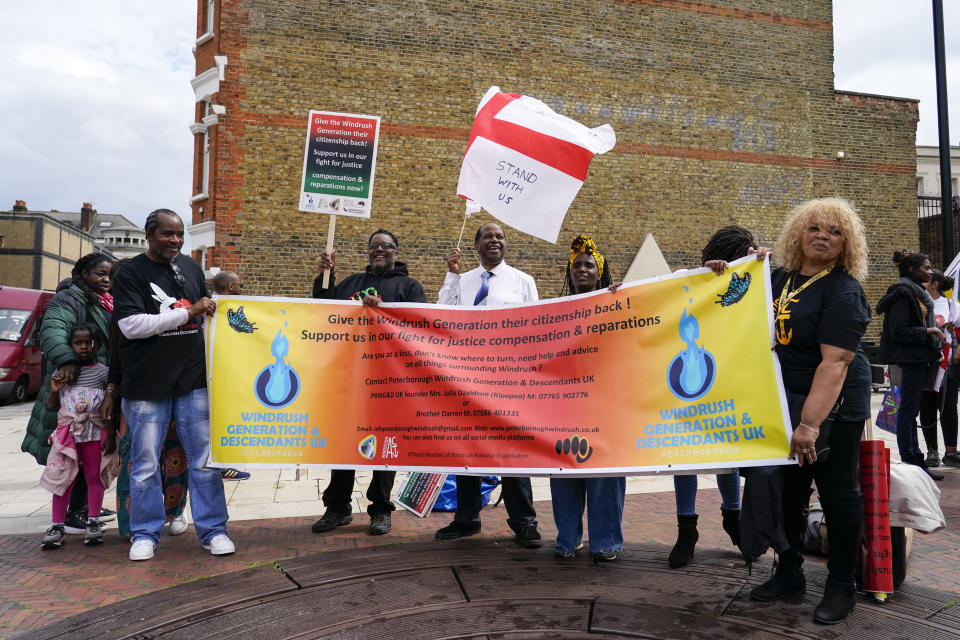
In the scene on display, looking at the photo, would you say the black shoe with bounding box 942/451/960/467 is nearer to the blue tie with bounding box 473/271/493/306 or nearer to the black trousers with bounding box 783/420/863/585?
the black trousers with bounding box 783/420/863/585

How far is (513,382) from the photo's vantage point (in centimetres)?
416

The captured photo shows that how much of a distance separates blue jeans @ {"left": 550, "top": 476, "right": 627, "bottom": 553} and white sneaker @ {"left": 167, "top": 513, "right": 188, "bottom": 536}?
9.11 feet

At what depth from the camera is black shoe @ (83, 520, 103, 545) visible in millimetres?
4594

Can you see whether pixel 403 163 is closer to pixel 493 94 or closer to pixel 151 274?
pixel 493 94

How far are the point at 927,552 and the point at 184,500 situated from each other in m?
5.21

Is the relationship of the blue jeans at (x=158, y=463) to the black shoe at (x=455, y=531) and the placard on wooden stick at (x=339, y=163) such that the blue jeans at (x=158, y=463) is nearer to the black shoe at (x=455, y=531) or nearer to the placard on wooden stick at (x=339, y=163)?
the black shoe at (x=455, y=531)

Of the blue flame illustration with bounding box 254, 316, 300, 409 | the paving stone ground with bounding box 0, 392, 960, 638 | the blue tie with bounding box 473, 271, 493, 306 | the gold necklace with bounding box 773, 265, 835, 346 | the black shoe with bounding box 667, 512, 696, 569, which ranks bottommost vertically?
the paving stone ground with bounding box 0, 392, 960, 638

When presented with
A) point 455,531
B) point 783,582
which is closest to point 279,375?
point 455,531

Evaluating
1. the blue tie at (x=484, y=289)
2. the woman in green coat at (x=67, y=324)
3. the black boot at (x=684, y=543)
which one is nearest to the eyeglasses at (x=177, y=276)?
the woman in green coat at (x=67, y=324)

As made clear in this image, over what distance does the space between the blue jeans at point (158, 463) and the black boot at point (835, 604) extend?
142 inches

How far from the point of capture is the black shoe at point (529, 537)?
4449 millimetres

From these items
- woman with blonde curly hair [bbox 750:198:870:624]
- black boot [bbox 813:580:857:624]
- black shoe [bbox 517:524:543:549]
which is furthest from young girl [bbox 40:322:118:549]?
black boot [bbox 813:580:857:624]

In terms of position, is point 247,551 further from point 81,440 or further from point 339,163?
point 339,163

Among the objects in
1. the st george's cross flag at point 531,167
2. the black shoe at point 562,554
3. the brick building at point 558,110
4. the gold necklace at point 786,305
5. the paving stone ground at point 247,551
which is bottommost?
the paving stone ground at point 247,551
